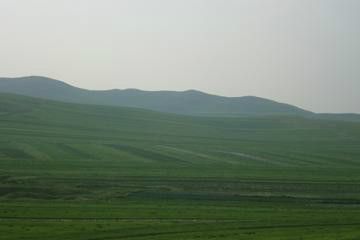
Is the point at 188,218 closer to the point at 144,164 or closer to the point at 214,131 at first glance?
the point at 144,164

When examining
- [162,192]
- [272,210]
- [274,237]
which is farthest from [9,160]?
[274,237]

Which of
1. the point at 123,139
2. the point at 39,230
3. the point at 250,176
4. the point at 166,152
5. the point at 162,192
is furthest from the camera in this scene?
the point at 123,139

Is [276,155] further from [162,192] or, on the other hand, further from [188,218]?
[188,218]

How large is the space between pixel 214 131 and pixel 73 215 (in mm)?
117593

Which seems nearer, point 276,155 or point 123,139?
point 276,155

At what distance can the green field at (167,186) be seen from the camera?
127 ft

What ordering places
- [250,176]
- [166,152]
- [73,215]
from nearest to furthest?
[73,215] → [250,176] → [166,152]

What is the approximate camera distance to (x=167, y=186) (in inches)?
2287

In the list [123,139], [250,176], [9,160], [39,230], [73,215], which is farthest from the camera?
[123,139]

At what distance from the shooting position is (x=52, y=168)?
67875 millimetres

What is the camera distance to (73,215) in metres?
42.0

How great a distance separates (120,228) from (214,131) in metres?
122

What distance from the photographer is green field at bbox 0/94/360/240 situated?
127 ft

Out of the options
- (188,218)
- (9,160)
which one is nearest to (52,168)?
(9,160)
